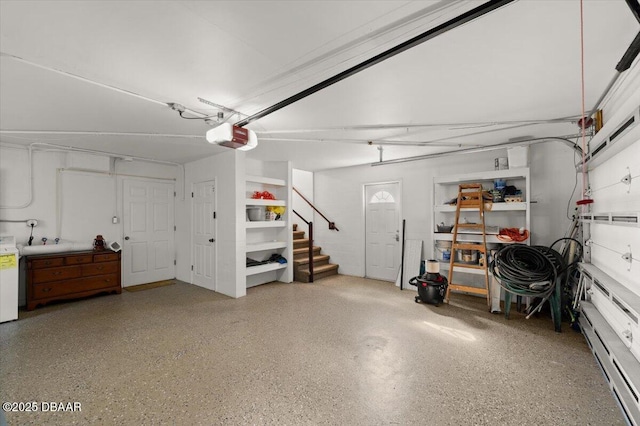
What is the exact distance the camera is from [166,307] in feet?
13.6

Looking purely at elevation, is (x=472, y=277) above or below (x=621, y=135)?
below

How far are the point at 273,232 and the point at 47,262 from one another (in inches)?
141

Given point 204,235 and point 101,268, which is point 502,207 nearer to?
point 204,235

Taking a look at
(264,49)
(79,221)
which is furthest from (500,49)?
(79,221)

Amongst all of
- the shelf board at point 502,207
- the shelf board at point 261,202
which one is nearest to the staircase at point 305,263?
the shelf board at point 261,202

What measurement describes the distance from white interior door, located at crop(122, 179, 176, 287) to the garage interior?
4cm

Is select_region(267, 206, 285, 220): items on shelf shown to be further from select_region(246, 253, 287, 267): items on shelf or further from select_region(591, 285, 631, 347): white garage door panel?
select_region(591, 285, 631, 347): white garage door panel

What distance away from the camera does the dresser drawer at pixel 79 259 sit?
14.4 feet

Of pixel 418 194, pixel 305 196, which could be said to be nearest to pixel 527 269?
pixel 418 194

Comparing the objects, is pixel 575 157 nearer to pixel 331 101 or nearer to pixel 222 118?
pixel 331 101

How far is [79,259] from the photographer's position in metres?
4.48

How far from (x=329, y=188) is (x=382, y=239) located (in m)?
1.79

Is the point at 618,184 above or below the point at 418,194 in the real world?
below

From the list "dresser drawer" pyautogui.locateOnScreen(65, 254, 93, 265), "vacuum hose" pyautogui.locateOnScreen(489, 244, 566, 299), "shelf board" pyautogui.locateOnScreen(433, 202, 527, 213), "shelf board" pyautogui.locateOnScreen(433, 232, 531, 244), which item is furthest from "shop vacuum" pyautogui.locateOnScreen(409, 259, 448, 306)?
"dresser drawer" pyautogui.locateOnScreen(65, 254, 93, 265)
